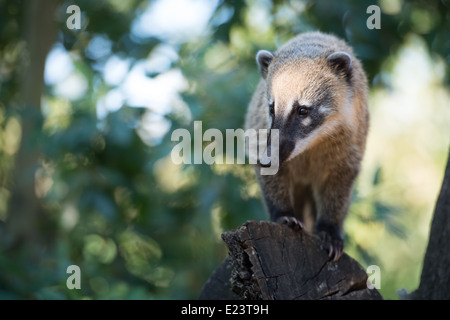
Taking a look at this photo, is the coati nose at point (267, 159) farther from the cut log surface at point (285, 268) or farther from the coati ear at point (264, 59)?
the coati ear at point (264, 59)

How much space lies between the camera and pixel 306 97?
4230 millimetres

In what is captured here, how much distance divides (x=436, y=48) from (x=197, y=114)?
322 cm

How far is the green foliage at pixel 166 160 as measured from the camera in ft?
19.6

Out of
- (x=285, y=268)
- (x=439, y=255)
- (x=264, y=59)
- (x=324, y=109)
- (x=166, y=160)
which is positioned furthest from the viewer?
(x=166, y=160)

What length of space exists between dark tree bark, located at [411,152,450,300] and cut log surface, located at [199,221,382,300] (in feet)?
1.49

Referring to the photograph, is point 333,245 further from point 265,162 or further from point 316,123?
point 316,123

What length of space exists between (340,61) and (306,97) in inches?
20.9

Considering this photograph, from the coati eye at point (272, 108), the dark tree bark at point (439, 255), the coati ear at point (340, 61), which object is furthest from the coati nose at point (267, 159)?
the dark tree bark at point (439, 255)

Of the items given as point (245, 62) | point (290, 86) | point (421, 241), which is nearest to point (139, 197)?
point (245, 62)

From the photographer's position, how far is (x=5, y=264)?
5887mm

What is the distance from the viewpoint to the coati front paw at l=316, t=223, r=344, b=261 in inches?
154

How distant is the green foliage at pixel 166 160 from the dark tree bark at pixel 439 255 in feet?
6.41

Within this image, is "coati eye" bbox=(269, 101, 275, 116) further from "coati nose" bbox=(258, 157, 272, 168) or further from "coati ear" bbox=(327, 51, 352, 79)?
"coati ear" bbox=(327, 51, 352, 79)

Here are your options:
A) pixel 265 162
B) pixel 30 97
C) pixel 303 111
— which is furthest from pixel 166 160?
pixel 30 97
